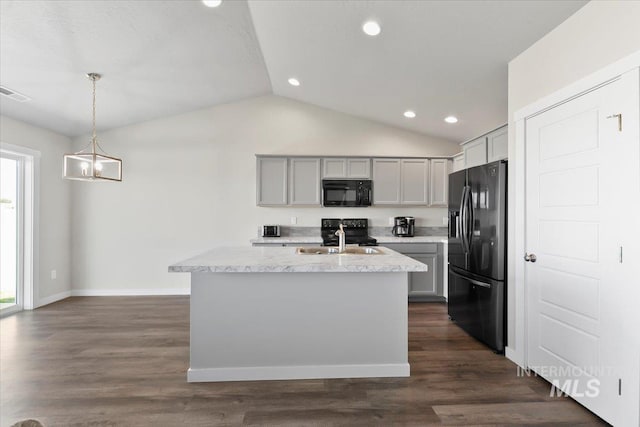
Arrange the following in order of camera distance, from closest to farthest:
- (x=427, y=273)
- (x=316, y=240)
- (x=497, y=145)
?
(x=497, y=145), (x=427, y=273), (x=316, y=240)

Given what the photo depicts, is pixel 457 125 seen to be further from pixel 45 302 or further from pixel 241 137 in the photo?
pixel 45 302

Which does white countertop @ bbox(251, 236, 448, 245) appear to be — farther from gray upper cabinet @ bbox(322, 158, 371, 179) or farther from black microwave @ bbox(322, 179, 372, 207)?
gray upper cabinet @ bbox(322, 158, 371, 179)

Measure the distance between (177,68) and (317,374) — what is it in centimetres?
349

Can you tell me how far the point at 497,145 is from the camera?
316 cm

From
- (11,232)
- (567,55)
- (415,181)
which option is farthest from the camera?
(415,181)

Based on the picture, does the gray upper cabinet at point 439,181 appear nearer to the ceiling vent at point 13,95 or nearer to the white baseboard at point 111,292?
the white baseboard at point 111,292

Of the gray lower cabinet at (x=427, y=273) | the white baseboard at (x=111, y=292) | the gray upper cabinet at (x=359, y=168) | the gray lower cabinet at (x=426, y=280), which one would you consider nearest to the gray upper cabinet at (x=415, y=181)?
the gray upper cabinet at (x=359, y=168)

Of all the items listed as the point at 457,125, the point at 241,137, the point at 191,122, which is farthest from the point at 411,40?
the point at 191,122

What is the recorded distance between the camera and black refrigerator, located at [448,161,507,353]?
2.95 metres

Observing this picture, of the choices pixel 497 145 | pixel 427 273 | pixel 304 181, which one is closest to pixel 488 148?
pixel 497 145

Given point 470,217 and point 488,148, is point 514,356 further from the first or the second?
point 488,148

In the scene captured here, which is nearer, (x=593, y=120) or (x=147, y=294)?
(x=593, y=120)

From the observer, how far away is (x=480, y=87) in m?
3.46

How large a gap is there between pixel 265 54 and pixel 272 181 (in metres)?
1.72
